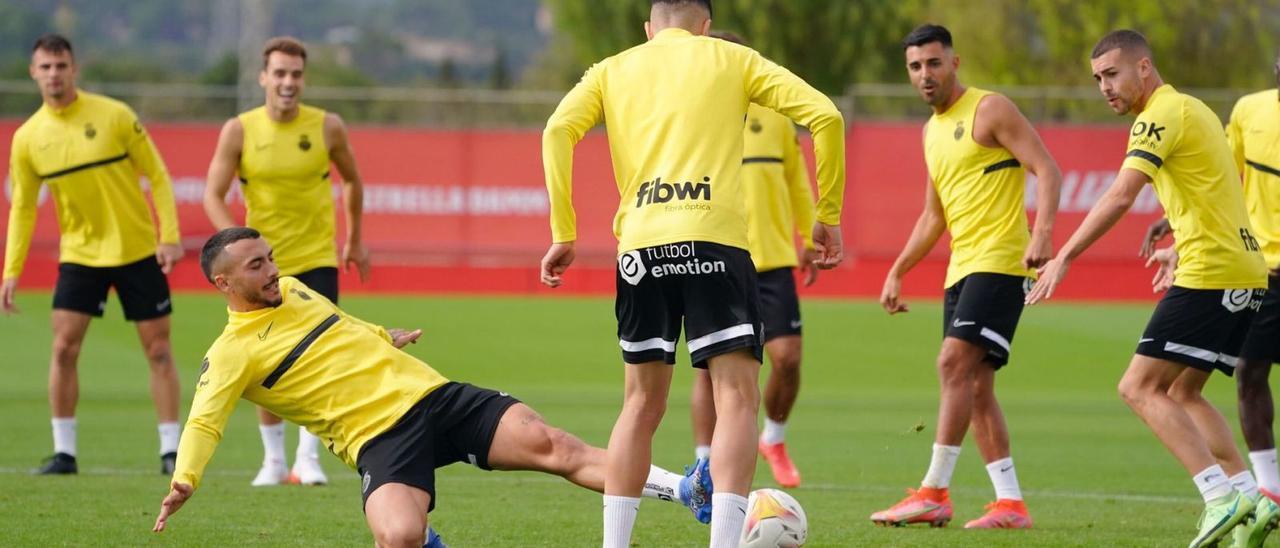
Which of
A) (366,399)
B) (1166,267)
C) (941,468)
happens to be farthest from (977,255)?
(366,399)

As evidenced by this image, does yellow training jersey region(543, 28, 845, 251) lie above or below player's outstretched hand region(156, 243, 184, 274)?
above

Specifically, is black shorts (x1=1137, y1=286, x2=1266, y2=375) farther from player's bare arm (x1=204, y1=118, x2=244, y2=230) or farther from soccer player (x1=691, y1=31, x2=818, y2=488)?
player's bare arm (x1=204, y1=118, x2=244, y2=230)

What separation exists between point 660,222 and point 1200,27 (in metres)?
35.3

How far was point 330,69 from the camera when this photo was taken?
247ft

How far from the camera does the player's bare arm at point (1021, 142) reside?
336 inches

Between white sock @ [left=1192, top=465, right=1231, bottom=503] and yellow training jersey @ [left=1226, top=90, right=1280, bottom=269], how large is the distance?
214 cm

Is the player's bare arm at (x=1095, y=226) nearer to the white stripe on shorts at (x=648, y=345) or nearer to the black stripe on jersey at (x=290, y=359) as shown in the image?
the white stripe on shorts at (x=648, y=345)

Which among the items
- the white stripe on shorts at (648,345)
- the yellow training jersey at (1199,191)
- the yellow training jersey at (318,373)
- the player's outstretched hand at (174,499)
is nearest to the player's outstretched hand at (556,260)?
the white stripe on shorts at (648,345)

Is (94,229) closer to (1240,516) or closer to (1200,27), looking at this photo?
(1240,516)

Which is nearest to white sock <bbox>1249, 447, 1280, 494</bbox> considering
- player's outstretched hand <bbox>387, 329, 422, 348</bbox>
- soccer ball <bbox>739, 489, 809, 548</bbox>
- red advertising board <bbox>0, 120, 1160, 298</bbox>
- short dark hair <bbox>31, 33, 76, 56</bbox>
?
soccer ball <bbox>739, 489, 809, 548</bbox>

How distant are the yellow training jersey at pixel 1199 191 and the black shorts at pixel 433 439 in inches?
120

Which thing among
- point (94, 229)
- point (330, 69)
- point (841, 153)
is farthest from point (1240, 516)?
point (330, 69)

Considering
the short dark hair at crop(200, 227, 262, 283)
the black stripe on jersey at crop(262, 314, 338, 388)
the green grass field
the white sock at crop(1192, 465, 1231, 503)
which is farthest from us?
the green grass field

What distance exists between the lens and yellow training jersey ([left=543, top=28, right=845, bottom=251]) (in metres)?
6.59
